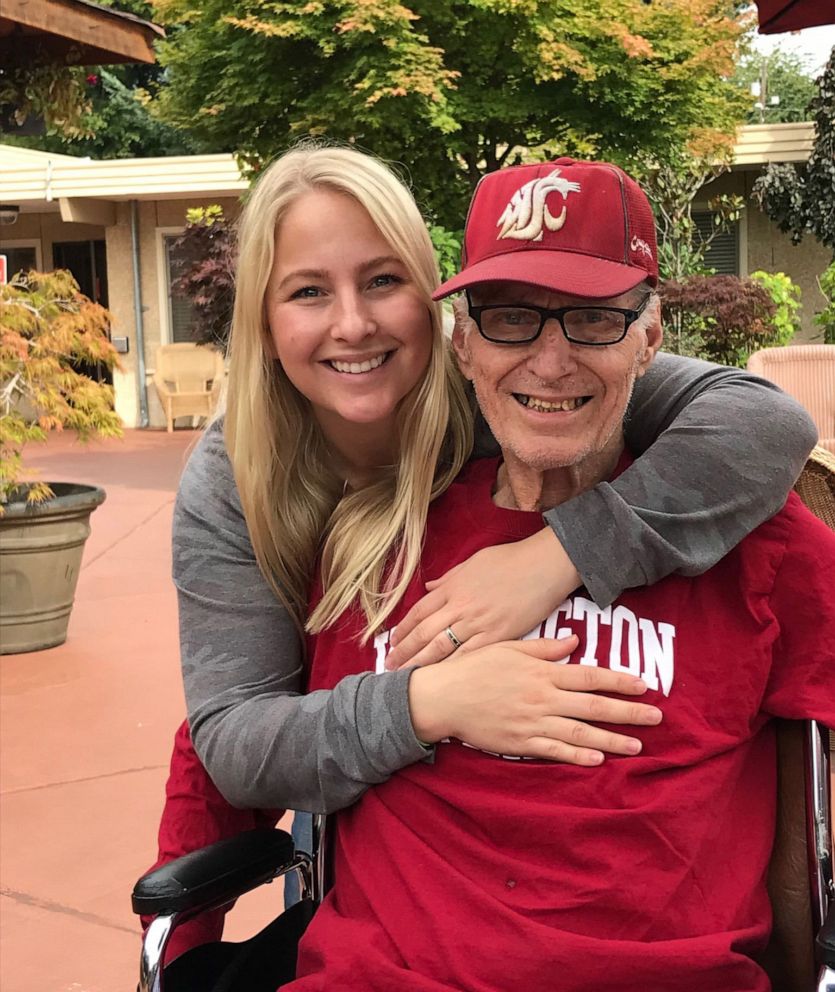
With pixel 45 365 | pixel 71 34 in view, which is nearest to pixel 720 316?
pixel 45 365

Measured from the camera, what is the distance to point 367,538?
1980 mm

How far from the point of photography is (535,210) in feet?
5.94

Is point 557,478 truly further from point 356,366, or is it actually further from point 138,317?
point 138,317

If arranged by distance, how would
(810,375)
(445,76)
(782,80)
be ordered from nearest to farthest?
(810,375) → (445,76) → (782,80)

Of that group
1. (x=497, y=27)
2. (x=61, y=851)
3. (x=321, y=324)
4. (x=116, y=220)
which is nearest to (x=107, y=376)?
(x=116, y=220)

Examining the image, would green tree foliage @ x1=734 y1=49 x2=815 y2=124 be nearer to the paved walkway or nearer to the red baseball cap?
the paved walkway

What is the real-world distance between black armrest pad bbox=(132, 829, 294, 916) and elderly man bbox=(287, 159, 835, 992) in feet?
0.35

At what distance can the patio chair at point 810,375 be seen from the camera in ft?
22.1

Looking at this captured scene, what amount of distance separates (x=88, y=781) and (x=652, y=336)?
3194mm

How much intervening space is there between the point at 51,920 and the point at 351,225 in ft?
7.79

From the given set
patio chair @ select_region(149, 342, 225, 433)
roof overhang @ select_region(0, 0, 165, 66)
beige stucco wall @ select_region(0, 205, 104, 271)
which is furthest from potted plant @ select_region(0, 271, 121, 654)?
beige stucco wall @ select_region(0, 205, 104, 271)

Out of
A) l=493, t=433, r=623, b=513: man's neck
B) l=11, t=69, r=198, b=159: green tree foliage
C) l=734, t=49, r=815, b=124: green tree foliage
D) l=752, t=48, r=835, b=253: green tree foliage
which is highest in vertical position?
l=734, t=49, r=815, b=124: green tree foliage

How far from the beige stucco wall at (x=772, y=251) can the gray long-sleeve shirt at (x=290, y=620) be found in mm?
15121

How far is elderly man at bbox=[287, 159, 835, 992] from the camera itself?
64.9 inches
